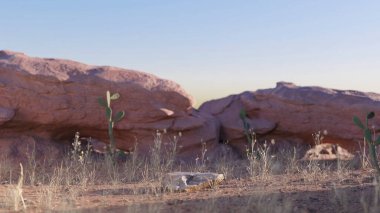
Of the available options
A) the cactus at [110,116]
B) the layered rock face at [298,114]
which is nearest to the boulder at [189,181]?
the cactus at [110,116]

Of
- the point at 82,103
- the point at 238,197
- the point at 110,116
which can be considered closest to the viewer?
the point at 238,197

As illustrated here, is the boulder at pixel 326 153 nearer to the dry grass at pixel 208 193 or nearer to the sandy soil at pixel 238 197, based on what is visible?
the dry grass at pixel 208 193

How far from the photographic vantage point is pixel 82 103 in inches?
445

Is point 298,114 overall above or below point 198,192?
above

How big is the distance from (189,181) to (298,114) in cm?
654

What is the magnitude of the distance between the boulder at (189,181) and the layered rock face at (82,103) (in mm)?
4521

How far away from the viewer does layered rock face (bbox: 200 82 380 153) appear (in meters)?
12.8

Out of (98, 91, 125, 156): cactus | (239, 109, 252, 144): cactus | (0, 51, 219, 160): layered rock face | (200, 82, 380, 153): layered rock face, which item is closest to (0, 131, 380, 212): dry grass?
(98, 91, 125, 156): cactus

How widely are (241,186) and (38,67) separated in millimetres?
6119

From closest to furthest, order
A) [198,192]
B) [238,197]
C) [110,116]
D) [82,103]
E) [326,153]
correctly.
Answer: [238,197]
[198,192]
[110,116]
[82,103]
[326,153]

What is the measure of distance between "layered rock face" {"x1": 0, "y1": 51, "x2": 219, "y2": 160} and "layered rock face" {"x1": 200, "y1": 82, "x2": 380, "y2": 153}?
1.58 metres

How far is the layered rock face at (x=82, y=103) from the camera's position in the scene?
11.0 m

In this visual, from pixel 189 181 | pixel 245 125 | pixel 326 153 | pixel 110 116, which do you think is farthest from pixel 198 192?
pixel 326 153

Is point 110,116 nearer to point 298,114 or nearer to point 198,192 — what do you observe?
point 198,192
